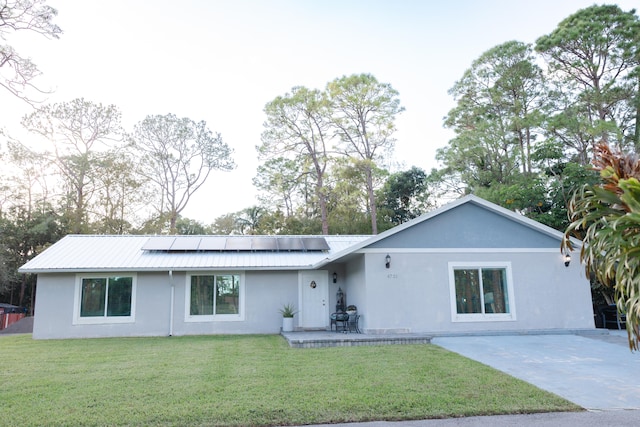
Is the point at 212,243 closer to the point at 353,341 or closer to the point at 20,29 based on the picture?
the point at 353,341

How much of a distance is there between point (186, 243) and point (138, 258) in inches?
71.5

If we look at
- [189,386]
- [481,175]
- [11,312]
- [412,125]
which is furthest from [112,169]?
[189,386]

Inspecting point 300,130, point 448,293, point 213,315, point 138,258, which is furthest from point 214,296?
point 300,130

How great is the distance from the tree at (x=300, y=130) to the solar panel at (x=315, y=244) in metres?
10.8

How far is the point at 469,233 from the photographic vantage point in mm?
12516

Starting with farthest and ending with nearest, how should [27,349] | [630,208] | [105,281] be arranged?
[105,281] → [27,349] → [630,208]

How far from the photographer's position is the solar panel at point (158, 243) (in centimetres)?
1442

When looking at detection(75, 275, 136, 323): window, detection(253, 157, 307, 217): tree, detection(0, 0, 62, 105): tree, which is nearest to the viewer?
detection(0, 0, 62, 105): tree

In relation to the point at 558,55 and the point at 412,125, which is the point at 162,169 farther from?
the point at 558,55

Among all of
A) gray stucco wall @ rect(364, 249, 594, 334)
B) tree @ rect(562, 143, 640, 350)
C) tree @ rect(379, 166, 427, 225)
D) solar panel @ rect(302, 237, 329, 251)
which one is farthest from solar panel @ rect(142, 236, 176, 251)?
tree @ rect(379, 166, 427, 225)

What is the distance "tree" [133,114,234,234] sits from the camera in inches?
1054

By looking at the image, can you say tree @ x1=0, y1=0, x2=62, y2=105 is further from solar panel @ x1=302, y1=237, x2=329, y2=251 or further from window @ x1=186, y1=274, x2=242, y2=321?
solar panel @ x1=302, y1=237, x2=329, y2=251

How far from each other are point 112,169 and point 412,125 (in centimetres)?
1843

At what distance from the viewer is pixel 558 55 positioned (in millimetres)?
21688
